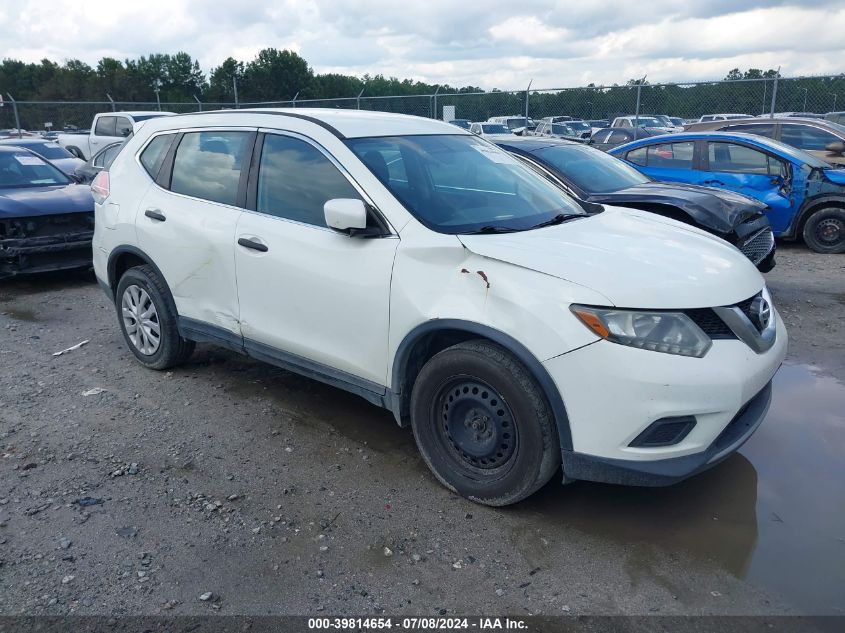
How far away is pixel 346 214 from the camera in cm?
348

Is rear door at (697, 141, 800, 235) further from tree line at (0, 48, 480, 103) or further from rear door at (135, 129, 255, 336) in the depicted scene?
tree line at (0, 48, 480, 103)

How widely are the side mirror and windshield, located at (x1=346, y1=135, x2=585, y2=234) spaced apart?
256 mm

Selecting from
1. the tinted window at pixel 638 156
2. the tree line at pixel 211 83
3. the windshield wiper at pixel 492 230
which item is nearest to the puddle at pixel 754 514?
the windshield wiper at pixel 492 230

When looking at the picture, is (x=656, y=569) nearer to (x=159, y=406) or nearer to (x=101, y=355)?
(x=159, y=406)

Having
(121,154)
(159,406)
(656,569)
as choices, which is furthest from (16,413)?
(656,569)

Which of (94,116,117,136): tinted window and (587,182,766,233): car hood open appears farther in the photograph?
(94,116,117,136): tinted window

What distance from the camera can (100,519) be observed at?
3.38 meters

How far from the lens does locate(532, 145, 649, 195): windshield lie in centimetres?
702

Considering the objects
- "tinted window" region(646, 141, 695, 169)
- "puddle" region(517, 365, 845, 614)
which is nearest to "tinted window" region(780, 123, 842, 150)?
"tinted window" region(646, 141, 695, 169)

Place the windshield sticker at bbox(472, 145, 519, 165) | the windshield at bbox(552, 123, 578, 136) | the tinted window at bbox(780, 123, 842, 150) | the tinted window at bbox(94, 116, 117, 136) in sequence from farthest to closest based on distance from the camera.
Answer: the windshield at bbox(552, 123, 578, 136) → the tinted window at bbox(94, 116, 117, 136) → the tinted window at bbox(780, 123, 842, 150) → the windshield sticker at bbox(472, 145, 519, 165)

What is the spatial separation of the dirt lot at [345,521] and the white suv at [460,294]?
1.22 feet

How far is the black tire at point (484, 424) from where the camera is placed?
3.10 meters

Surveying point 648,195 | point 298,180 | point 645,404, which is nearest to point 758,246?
point 648,195

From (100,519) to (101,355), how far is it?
2674 mm
